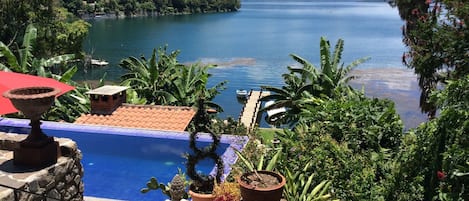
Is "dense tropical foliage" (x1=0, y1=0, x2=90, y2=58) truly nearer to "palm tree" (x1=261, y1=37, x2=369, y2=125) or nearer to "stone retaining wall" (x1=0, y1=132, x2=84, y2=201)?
"palm tree" (x1=261, y1=37, x2=369, y2=125)

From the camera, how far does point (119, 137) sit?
1223 cm

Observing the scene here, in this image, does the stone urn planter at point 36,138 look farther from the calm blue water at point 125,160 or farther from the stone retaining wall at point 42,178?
the calm blue water at point 125,160

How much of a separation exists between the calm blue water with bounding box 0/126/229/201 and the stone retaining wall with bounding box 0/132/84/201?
3670mm

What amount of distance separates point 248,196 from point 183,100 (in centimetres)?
1315

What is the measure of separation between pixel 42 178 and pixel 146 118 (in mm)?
8662

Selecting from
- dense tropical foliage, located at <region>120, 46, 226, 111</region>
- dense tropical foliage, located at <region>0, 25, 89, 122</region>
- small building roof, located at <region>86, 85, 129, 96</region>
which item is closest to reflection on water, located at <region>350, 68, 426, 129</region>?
dense tropical foliage, located at <region>120, 46, 226, 111</region>

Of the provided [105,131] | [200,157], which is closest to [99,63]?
[105,131]

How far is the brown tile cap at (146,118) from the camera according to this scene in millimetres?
13617

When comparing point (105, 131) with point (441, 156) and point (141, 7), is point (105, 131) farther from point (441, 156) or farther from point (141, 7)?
point (141, 7)

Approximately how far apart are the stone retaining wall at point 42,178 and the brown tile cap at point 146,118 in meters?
6.93

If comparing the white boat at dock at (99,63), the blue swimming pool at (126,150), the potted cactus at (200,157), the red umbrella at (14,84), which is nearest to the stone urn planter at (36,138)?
the red umbrella at (14,84)

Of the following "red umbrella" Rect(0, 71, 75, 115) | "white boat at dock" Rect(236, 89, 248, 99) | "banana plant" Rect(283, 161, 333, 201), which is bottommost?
"white boat at dock" Rect(236, 89, 248, 99)

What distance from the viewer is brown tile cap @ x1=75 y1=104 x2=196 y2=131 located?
13.6 m

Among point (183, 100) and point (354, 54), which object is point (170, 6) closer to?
point (354, 54)
